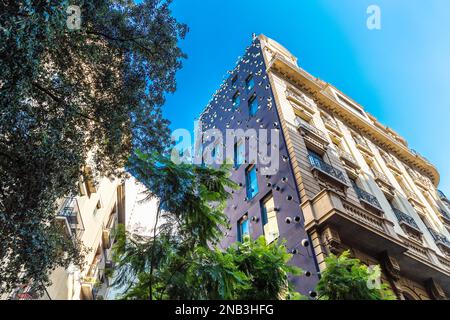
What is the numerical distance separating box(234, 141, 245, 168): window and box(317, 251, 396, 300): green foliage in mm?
11107

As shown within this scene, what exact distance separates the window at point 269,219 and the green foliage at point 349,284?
5.34 metres

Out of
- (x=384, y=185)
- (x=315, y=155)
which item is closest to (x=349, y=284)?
(x=315, y=155)

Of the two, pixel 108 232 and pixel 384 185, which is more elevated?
pixel 384 185

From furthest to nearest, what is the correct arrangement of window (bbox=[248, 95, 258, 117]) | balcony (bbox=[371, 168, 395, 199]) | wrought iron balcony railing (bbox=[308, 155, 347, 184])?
window (bbox=[248, 95, 258, 117]) → balcony (bbox=[371, 168, 395, 199]) → wrought iron balcony railing (bbox=[308, 155, 347, 184])

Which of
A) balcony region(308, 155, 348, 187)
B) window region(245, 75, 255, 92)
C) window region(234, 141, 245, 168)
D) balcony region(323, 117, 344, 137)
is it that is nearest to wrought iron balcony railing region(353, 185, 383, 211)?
balcony region(308, 155, 348, 187)

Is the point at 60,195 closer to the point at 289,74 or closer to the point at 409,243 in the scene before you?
the point at 409,243

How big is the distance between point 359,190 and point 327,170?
2153 mm

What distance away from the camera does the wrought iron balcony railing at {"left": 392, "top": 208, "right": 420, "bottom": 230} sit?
16.0 meters

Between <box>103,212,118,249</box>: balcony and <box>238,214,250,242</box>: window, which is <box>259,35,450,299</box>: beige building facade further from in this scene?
<box>103,212,118,249</box>: balcony

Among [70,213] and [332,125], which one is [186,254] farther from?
[332,125]

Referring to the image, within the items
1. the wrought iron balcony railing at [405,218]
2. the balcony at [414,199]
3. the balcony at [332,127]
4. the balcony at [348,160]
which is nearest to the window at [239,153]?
the balcony at [348,160]

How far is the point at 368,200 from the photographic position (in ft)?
49.5

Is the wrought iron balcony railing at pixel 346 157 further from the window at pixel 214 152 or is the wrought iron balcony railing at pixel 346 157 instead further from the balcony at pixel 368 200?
the window at pixel 214 152
